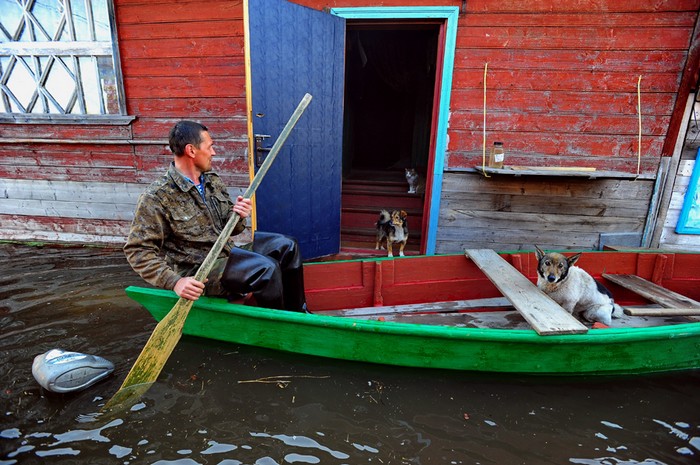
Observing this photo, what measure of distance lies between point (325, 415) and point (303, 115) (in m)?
3.07

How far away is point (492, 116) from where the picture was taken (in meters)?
4.12

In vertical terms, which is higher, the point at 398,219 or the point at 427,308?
the point at 398,219

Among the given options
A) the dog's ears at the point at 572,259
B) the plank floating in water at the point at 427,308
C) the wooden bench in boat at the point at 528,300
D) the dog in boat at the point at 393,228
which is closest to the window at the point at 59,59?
the dog in boat at the point at 393,228

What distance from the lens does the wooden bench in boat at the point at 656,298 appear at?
2696 mm

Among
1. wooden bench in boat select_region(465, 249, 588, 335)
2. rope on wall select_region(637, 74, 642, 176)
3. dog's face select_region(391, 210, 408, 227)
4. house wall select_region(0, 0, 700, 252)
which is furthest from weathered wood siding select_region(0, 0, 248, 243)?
rope on wall select_region(637, 74, 642, 176)

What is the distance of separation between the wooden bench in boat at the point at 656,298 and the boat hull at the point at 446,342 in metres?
0.36

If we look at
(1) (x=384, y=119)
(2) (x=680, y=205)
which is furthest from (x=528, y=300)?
(1) (x=384, y=119)

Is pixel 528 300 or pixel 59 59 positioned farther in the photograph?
pixel 59 59

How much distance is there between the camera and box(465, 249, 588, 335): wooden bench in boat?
2.19 m

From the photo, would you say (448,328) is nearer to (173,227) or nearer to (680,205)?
(173,227)

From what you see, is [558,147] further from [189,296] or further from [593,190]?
[189,296]

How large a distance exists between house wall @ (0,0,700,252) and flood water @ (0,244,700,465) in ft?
7.55

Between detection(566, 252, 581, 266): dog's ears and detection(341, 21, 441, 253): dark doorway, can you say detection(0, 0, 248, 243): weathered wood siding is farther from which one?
detection(566, 252, 581, 266): dog's ears

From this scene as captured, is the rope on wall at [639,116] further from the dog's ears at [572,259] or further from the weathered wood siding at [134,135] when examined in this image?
→ the weathered wood siding at [134,135]
